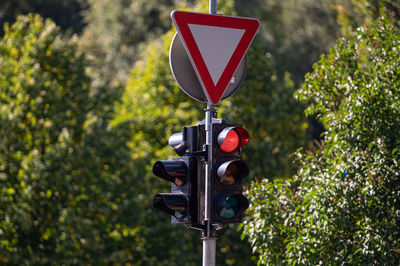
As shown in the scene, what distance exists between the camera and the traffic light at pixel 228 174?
5242mm

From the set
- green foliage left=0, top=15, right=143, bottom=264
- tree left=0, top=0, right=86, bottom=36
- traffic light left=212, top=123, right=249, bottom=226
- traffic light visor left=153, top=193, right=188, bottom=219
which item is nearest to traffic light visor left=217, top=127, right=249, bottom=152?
traffic light left=212, top=123, right=249, bottom=226

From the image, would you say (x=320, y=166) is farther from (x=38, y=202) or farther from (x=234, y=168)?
(x=38, y=202)

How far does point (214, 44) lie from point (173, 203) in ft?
4.43

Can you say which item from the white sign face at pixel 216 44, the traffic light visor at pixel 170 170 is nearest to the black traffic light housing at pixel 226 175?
the traffic light visor at pixel 170 170

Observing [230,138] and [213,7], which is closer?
[230,138]

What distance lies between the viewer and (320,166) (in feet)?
27.8

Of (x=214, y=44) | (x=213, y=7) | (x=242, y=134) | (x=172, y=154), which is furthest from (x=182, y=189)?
(x=172, y=154)

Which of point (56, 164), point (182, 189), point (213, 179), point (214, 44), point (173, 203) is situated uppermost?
point (214, 44)

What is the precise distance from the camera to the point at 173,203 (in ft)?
17.6

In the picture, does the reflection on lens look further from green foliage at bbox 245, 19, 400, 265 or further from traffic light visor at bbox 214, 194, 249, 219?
green foliage at bbox 245, 19, 400, 265

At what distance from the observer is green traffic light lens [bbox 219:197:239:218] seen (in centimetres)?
523

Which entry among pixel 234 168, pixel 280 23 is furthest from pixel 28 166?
pixel 280 23

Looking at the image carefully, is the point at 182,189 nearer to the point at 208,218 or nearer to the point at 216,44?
the point at 208,218

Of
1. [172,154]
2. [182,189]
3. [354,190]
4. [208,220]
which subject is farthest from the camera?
[172,154]
